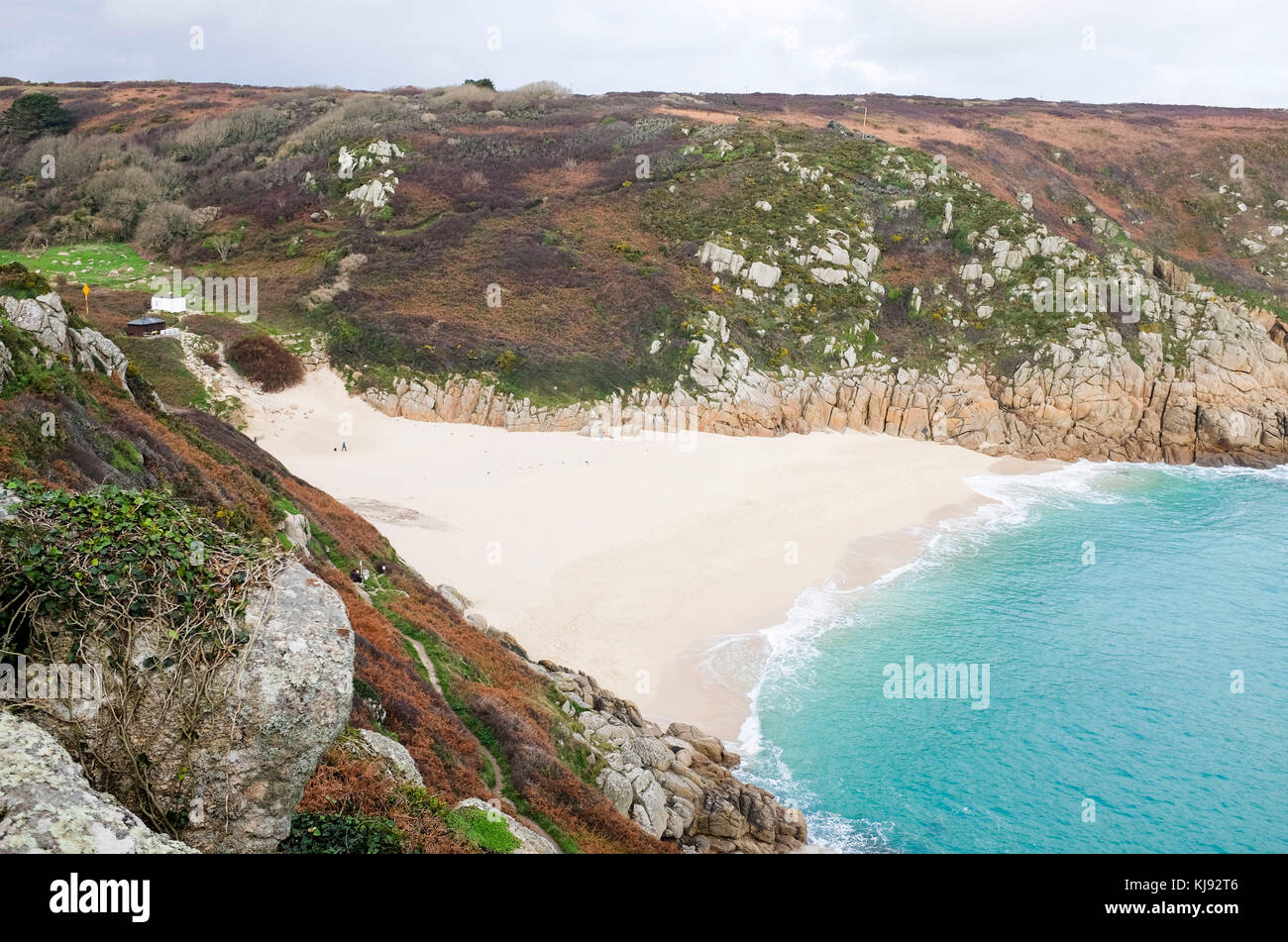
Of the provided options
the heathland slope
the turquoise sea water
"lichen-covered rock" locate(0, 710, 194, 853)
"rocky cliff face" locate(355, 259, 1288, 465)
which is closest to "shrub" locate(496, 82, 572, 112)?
the heathland slope

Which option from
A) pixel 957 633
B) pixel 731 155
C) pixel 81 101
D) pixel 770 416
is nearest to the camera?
pixel 957 633

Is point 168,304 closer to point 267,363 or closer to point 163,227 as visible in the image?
point 267,363

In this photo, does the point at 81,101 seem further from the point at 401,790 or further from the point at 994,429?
the point at 401,790

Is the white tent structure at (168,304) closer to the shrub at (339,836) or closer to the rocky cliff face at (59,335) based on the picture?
the rocky cliff face at (59,335)

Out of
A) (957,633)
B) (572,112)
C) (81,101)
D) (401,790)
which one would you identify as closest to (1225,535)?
(957,633)

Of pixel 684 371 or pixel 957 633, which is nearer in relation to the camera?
pixel 957 633

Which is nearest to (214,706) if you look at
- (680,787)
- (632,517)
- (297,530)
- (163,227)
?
(297,530)
